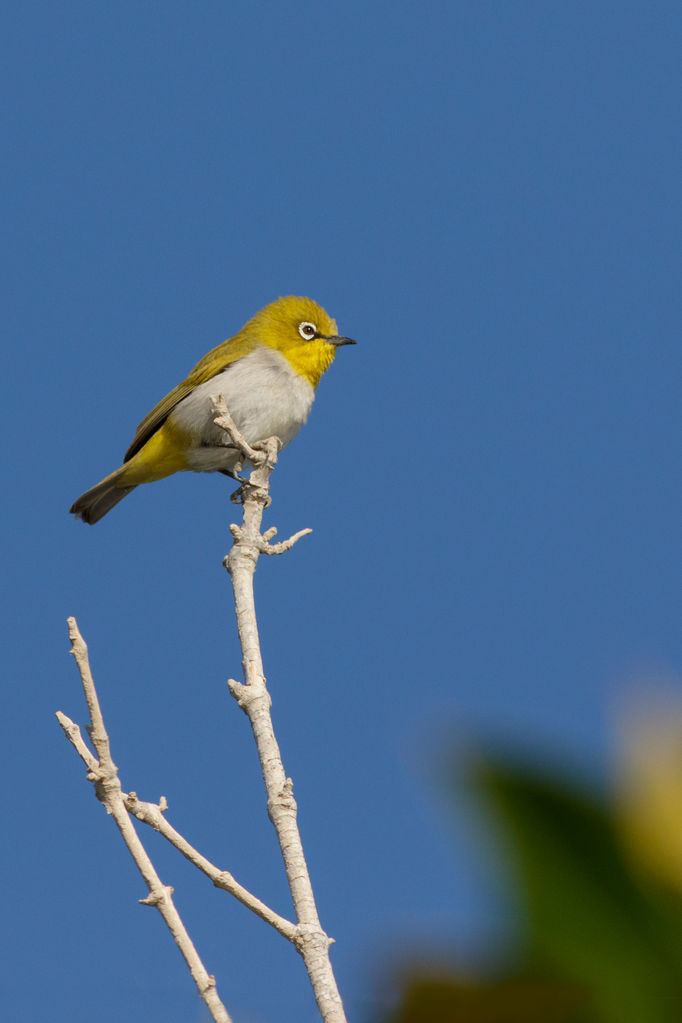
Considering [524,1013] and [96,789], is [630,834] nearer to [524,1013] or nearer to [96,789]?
[524,1013]

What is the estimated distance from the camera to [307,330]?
10.6 meters

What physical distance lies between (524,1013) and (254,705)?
344 cm

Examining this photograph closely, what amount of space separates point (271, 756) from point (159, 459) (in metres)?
6.39

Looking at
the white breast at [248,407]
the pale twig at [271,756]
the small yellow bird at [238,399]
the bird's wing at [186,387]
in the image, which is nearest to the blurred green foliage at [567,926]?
the pale twig at [271,756]

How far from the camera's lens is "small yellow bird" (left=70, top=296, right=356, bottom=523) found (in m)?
Answer: 9.55

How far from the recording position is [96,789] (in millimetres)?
3773

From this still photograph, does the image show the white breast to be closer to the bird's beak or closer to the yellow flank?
the yellow flank

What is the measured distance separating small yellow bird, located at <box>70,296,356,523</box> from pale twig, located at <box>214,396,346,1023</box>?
371 centimetres

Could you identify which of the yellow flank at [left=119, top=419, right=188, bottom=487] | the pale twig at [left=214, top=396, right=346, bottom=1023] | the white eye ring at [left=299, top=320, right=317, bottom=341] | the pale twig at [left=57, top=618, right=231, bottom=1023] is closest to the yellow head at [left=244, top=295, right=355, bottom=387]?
the white eye ring at [left=299, top=320, right=317, bottom=341]

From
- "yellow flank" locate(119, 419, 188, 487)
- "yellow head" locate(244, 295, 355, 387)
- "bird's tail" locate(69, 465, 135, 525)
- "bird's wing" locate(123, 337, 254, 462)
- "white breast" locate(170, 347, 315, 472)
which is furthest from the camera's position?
"bird's tail" locate(69, 465, 135, 525)

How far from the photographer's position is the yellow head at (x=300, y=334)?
1034 centimetres

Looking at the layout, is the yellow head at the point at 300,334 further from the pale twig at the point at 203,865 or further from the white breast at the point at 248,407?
the pale twig at the point at 203,865

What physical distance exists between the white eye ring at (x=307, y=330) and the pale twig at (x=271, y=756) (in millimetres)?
4931

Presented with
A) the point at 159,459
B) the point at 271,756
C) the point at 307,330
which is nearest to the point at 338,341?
the point at 307,330
